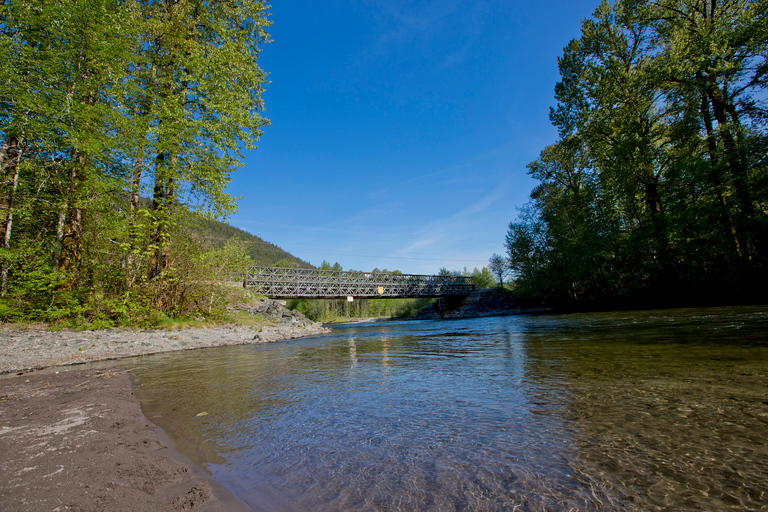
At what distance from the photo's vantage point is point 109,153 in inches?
362

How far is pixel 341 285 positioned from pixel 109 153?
34.2 meters

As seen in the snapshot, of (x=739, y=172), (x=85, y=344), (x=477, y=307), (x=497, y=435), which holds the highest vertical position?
(x=739, y=172)

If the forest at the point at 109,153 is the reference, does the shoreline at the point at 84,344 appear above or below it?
below

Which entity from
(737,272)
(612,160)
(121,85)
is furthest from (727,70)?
(121,85)

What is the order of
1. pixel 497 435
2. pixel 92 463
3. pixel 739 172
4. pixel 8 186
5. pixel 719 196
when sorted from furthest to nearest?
pixel 719 196, pixel 739 172, pixel 8 186, pixel 497 435, pixel 92 463

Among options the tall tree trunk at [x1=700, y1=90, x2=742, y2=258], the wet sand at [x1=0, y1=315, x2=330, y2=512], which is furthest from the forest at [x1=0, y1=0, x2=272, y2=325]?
the tall tree trunk at [x1=700, y1=90, x2=742, y2=258]

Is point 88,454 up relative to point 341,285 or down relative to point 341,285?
down

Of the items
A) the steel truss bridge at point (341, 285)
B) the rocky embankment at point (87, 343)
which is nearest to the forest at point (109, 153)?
the rocky embankment at point (87, 343)

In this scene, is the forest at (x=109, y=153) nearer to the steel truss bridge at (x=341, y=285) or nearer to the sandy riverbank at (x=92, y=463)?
the sandy riverbank at (x=92, y=463)

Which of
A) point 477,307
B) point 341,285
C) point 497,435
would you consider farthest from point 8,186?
point 477,307

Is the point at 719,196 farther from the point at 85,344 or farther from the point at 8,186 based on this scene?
the point at 8,186

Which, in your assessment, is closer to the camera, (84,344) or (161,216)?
(84,344)

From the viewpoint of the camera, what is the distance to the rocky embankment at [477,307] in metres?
42.7

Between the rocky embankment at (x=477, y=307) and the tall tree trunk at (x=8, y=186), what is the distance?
39408mm
